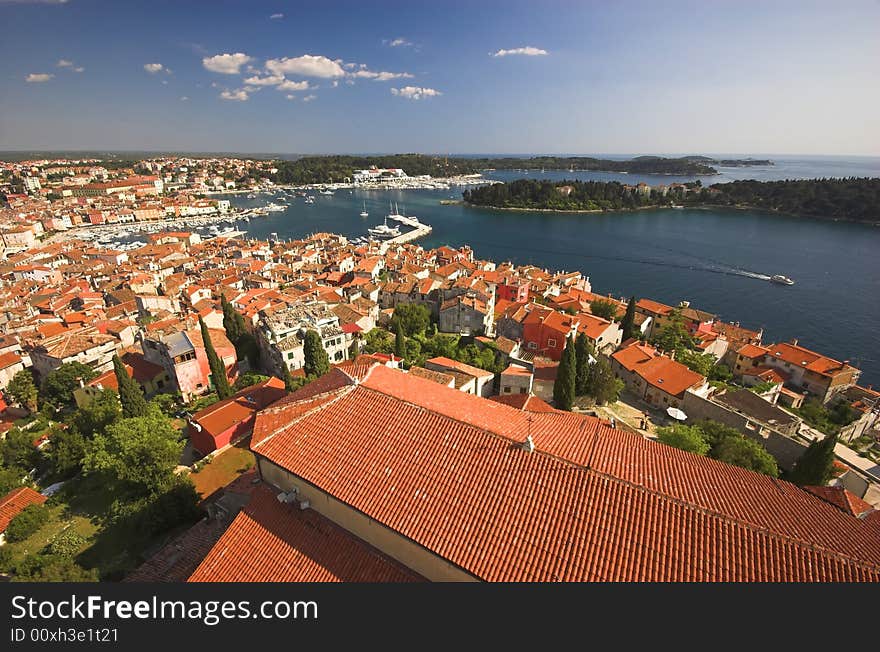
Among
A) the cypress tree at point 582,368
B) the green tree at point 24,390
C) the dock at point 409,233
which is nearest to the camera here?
the cypress tree at point 582,368

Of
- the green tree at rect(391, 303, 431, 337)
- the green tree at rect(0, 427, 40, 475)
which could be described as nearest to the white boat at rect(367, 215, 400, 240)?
the green tree at rect(391, 303, 431, 337)

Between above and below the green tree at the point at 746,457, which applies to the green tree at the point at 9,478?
below

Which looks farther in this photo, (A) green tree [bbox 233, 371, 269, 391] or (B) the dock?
(B) the dock

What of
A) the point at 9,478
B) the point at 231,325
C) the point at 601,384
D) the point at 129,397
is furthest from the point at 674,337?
the point at 9,478

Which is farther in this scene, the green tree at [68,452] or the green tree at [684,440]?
the green tree at [68,452]

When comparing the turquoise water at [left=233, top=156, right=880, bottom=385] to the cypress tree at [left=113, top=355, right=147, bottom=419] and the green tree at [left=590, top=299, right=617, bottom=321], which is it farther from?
the cypress tree at [left=113, top=355, right=147, bottom=419]

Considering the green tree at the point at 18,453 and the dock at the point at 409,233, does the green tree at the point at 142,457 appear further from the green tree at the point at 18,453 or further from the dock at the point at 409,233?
the dock at the point at 409,233

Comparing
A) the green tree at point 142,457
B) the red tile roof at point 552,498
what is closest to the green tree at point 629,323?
the red tile roof at point 552,498
